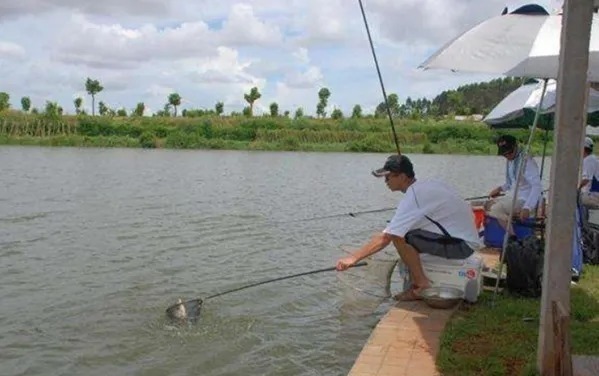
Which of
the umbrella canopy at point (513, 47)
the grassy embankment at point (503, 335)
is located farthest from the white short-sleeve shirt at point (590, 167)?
the umbrella canopy at point (513, 47)

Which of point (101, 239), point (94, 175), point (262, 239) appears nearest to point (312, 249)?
point (262, 239)

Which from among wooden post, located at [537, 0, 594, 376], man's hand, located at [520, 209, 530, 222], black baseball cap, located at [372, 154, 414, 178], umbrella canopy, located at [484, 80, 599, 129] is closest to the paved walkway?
wooden post, located at [537, 0, 594, 376]

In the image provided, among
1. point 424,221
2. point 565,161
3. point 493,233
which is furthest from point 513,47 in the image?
point 493,233

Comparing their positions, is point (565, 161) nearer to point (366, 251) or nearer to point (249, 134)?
point (366, 251)

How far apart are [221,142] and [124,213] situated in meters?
39.1

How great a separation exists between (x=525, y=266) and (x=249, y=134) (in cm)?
4919

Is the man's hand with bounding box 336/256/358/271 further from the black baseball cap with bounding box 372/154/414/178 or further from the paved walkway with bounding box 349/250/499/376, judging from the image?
the black baseball cap with bounding box 372/154/414/178

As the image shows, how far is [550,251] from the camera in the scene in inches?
134

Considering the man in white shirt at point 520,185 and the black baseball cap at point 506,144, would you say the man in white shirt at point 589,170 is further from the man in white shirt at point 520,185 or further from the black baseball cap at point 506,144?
the black baseball cap at point 506,144

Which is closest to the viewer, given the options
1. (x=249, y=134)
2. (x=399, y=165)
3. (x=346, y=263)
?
(x=346, y=263)

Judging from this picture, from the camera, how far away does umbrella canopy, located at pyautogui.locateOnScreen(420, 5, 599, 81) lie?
15.2 feet

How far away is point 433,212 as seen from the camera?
507 centimetres

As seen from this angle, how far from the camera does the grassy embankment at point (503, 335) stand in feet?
12.6

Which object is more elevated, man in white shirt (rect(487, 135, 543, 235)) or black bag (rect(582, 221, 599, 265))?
man in white shirt (rect(487, 135, 543, 235))
